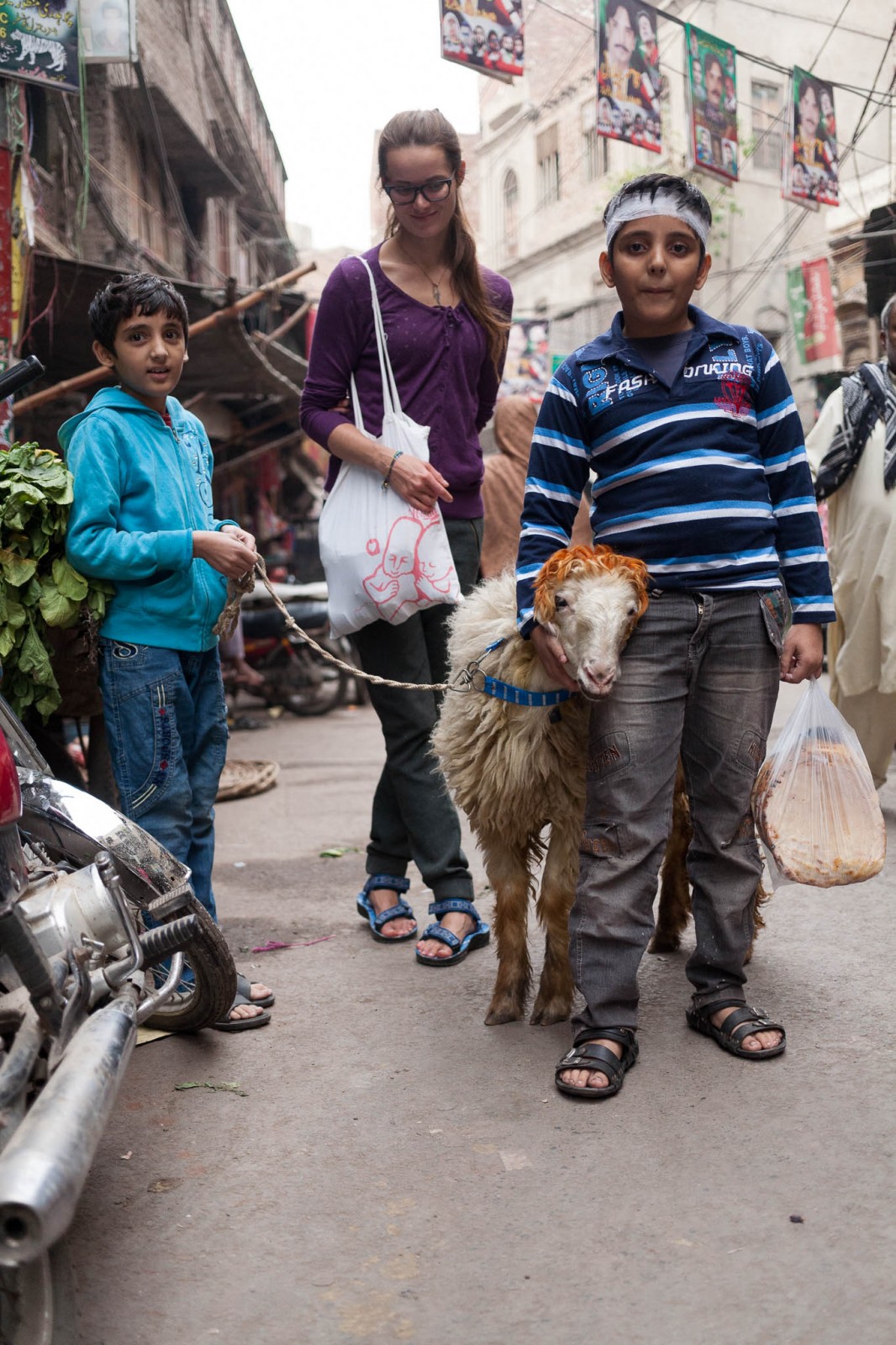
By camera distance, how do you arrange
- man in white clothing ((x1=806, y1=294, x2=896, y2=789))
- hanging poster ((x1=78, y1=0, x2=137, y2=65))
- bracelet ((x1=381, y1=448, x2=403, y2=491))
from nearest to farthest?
1. bracelet ((x1=381, y1=448, x2=403, y2=491))
2. man in white clothing ((x1=806, y1=294, x2=896, y2=789))
3. hanging poster ((x1=78, y1=0, x2=137, y2=65))

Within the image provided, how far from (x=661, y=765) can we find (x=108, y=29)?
6060mm

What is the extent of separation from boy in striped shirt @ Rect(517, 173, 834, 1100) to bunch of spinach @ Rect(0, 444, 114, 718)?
122cm

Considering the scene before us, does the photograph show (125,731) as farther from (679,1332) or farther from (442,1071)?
(679,1332)

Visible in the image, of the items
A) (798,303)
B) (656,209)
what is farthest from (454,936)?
(798,303)

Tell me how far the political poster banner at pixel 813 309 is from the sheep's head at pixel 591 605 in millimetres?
17339

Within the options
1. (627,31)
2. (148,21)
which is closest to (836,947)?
(627,31)

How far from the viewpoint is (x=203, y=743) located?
3.40 metres

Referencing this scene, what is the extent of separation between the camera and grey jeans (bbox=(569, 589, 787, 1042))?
2.83 metres

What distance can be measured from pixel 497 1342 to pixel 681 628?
1.61 metres

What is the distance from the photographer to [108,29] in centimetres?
675

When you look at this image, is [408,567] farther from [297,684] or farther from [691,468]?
[297,684]

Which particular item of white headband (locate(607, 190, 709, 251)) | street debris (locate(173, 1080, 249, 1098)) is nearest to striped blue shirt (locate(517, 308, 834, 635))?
white headband (locate(607, 190, 709, 251))

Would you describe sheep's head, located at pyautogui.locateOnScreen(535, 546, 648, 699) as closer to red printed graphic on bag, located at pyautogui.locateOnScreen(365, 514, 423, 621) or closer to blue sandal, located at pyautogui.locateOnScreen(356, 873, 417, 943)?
red printed graphic on bag, located at pyautogui.locateOnScreen(365, 514, 423, 621)

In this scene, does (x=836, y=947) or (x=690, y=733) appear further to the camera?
(x=836, y=947)
